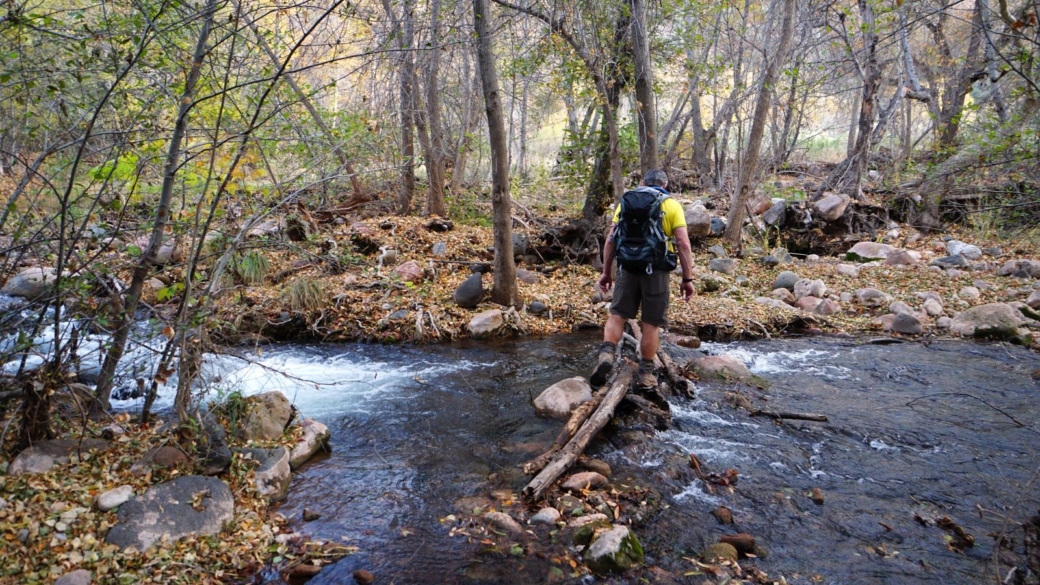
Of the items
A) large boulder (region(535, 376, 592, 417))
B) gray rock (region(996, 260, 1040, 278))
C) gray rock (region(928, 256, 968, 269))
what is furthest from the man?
gray rock (region(996, 260, 1040, 278))

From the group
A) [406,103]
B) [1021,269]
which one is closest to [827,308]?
[1021,269]

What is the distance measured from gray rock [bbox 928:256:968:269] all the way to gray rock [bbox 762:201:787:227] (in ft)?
9.61

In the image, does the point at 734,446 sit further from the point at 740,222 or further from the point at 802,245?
the point at 802,245

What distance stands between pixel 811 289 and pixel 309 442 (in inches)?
325

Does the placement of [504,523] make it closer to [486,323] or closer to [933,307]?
[486,323]

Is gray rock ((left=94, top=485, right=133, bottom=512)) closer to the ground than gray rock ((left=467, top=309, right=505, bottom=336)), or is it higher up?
higher up

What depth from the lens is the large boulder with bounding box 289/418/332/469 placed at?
183 inches

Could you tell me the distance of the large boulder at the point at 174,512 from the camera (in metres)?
3.25

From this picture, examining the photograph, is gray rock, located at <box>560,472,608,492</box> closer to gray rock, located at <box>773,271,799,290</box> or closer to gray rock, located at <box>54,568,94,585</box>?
gray rock, located at <box>54,568,94,585</box>

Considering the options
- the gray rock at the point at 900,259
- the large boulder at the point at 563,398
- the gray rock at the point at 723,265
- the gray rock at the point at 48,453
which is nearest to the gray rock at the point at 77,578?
the gray rock at the point at 48,453

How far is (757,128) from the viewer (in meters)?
11.0

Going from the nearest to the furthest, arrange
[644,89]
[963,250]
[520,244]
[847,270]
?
[644,89] → [847,270] → [520,244] → [963,250]

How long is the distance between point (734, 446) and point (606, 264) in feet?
6.80

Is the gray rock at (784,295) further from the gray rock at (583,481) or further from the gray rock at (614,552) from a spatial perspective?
the gray rock at (614,552)
